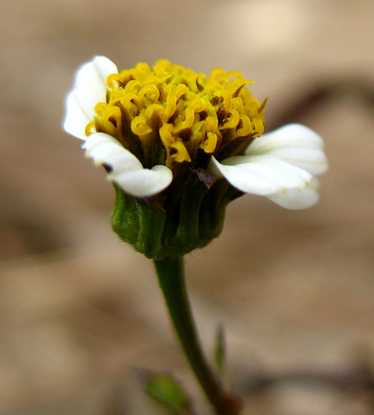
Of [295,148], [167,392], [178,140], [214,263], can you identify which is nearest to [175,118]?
[178,140]

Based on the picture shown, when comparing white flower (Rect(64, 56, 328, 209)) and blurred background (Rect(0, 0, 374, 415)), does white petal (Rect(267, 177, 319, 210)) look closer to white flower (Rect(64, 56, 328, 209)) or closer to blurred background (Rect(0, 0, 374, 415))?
white flower (Rect(64, 56, 328, 209))

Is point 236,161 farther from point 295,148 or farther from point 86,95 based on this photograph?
point 86,95

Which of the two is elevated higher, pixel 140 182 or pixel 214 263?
pixel 140 182

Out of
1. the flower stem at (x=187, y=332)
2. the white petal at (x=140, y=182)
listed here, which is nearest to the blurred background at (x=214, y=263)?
the flower stem at (x=187, y=332)

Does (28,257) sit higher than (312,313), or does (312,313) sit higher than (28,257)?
(28,257)

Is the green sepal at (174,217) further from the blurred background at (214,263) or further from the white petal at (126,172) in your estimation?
the blurred background at (214,263)

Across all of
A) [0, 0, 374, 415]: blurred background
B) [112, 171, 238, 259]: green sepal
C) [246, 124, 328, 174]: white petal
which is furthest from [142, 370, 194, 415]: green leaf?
[246, 124, 328, 174]: white petal

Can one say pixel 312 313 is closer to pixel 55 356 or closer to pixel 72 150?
pixel 55 356

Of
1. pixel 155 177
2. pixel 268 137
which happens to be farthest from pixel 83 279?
pixel 155 177
